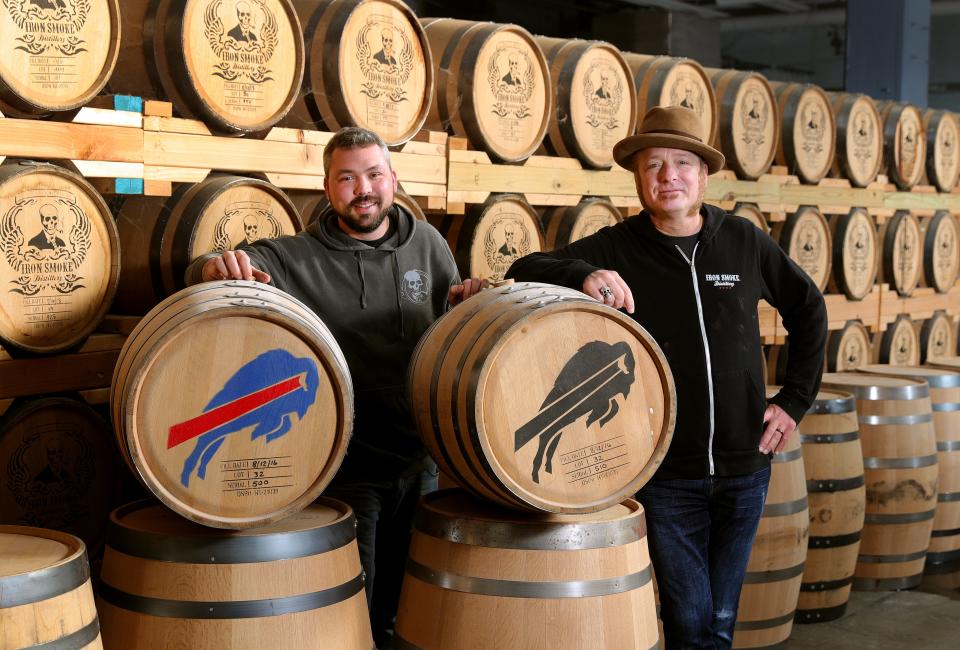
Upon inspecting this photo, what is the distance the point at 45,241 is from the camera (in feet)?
11.5

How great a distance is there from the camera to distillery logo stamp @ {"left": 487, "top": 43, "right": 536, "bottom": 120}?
16.9 feet

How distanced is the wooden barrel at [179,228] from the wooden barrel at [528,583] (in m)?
1.40

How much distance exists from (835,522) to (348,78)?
3.13m

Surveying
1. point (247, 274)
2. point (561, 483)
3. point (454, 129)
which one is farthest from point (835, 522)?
point (247, 274)

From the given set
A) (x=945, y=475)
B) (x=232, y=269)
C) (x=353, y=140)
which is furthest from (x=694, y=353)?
(x=945, y=475)

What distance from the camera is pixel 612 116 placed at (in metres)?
5.76

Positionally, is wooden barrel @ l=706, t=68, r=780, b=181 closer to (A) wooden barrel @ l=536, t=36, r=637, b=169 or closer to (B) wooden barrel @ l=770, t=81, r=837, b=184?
(B) wooden barrel @ l=770, t=81, r=837, b=184

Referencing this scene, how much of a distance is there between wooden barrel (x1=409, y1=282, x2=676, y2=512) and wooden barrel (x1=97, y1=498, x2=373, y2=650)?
0.47 meters

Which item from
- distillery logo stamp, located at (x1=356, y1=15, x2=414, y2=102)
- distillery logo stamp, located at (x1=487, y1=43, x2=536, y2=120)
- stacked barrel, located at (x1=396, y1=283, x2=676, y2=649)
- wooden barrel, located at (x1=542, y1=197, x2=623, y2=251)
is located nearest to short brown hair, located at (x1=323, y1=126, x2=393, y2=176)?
stacked barrel, located at (x1=396, y1=283, x2=676, y2=649)

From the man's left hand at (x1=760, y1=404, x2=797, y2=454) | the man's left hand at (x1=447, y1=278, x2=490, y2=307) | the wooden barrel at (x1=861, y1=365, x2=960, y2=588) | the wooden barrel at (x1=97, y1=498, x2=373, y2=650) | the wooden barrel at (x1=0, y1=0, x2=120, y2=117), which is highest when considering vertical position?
the wooden barrel at (x1=0, y1=0, x2=120, y2=117)

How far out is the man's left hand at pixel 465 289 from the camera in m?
3.58

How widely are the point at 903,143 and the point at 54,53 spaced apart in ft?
21.3

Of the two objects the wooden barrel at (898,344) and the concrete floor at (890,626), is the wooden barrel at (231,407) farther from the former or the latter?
the wooden barrel at (898,344)

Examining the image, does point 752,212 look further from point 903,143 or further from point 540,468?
point 540,468
